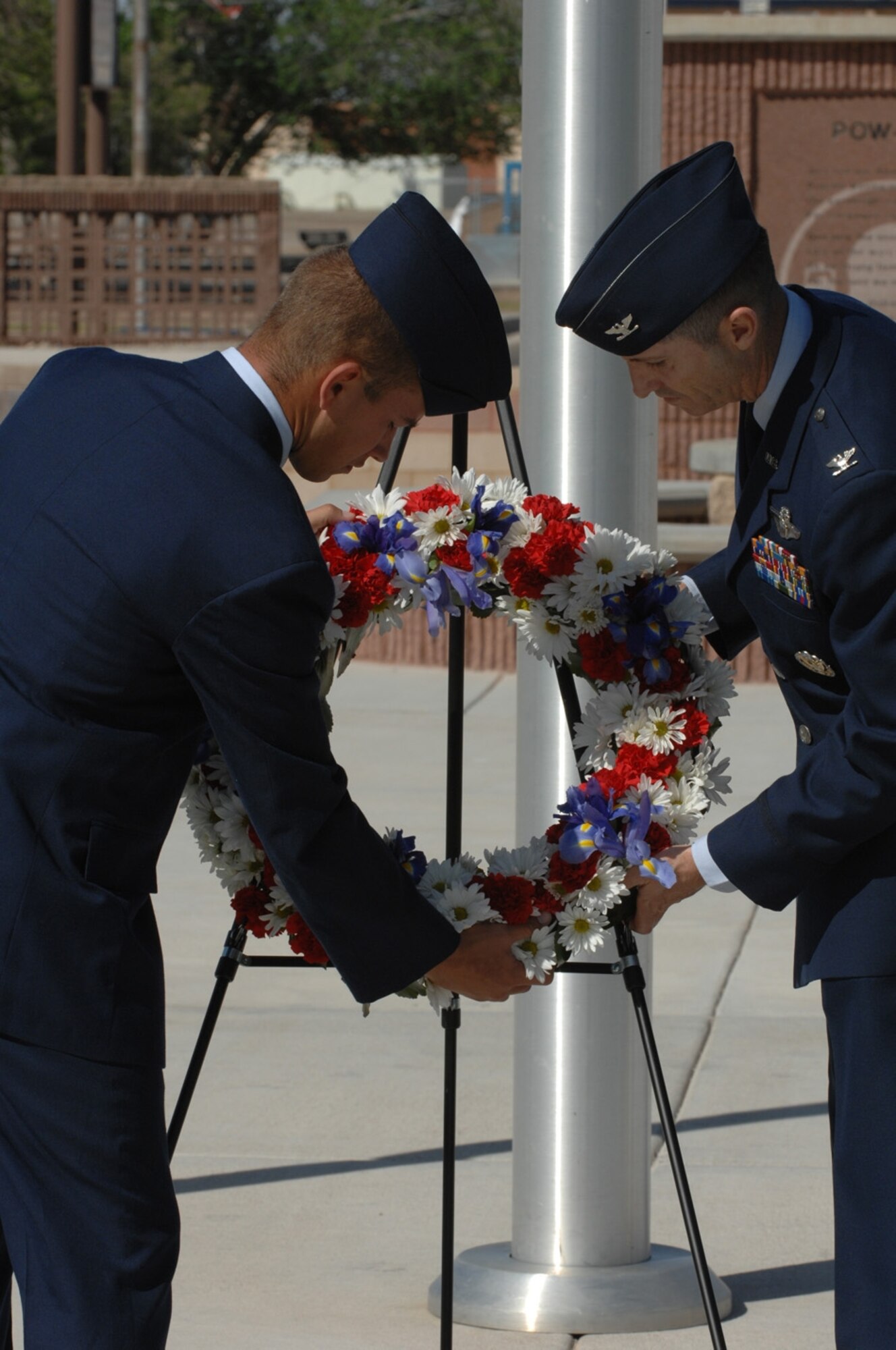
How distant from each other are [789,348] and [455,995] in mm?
1049

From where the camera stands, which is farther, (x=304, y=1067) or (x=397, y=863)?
(x=304, y=1067)

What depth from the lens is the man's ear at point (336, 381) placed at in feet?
7.90

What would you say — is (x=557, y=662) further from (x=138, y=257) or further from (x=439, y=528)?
(x=138, y=257)

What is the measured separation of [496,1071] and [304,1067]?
476 millimetres

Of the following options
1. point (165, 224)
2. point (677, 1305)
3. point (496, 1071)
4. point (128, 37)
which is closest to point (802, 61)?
point (496, 1071)

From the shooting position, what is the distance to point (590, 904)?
9.28 ft

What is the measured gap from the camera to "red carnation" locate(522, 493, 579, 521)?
3051 mm

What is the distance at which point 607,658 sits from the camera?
2.96 m

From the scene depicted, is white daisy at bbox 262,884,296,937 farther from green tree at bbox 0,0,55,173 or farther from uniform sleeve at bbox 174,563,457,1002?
green tree at bbox 0,0,55,173

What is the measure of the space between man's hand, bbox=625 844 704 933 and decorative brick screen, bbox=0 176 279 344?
20.9m

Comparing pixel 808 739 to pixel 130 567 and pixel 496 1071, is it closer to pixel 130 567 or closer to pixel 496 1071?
pixel 130 567

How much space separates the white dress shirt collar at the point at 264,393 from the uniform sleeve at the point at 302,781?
0.76 ft

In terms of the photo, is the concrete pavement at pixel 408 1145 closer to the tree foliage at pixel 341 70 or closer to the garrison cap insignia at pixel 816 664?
the garrison cap insignia at pixel 816 664

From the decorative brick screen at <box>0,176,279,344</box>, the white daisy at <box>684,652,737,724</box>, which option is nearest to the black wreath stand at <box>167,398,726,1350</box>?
the white daisy at <box>684,652,737,724</box>
